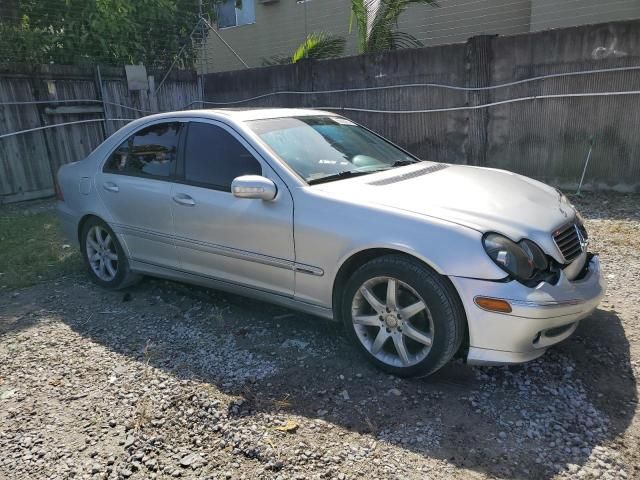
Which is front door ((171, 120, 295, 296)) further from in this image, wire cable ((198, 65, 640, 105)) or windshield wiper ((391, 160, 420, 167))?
wire cable ((198, 65, 640, 105))

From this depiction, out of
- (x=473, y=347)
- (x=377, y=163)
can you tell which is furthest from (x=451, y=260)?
(x=377, y=163)

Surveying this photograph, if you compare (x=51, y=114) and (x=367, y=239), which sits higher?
(x=51, y=114)

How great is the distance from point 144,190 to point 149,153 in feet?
1.15

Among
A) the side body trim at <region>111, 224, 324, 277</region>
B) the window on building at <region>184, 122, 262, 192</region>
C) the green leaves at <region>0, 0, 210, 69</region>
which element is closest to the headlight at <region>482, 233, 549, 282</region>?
the side body trim at <region>111, 224, 324, 277</region>

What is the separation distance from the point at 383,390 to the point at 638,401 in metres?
1.39

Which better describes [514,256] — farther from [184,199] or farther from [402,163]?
[184,199]

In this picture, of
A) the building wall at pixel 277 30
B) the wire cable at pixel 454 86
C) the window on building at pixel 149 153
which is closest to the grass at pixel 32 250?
the window on building at pixel 149 153

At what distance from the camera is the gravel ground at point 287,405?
8.27 ft

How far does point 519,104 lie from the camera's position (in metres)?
7.29

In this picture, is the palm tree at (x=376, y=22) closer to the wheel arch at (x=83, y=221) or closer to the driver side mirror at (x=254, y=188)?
the wheel arch at (x=83, y=221)

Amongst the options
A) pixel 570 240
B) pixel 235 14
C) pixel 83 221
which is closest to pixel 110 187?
pixel 83 221

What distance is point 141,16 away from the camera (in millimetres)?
10469

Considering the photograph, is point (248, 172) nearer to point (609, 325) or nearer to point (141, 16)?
point (609, 325)

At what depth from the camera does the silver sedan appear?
280cm
